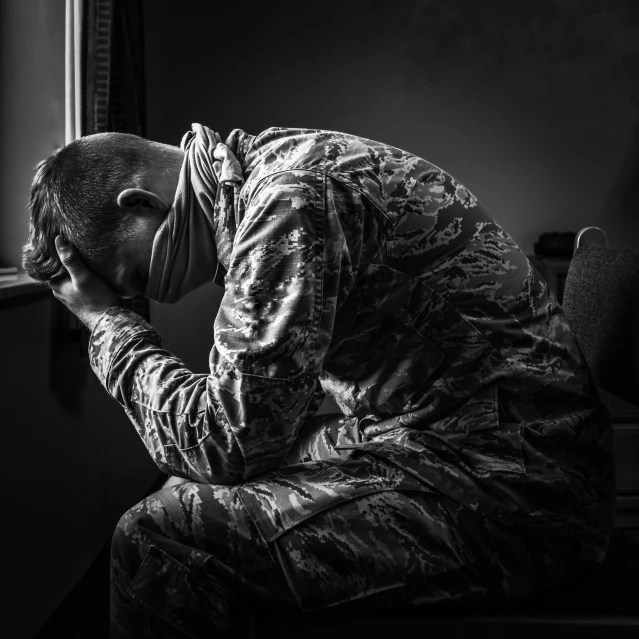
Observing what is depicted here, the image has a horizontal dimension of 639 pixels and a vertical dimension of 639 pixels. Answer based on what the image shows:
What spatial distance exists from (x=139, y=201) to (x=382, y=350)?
364 mm

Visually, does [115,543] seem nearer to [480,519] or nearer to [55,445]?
[480,519]

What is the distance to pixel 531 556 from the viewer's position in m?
0.80

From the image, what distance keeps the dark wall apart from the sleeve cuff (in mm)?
2522

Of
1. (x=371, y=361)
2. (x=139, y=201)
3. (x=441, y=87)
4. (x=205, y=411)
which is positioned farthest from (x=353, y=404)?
(x=441, y=87)

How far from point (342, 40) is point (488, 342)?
9.93ft

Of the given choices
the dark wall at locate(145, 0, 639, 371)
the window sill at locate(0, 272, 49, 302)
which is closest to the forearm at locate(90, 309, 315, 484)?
the window sill at locate(0, 272, 49, 302)

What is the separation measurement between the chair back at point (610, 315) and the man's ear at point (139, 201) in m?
0.59

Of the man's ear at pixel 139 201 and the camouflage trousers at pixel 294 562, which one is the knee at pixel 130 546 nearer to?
the camouflage trousers at pixel 294 562

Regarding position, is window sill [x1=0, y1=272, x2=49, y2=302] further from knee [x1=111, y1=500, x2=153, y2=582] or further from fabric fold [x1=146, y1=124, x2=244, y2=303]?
knee [x1=111, y1=500, x2=153, y2=582]

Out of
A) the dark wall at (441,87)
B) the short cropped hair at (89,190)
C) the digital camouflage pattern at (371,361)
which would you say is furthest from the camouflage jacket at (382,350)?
the dark wall at (441,87)

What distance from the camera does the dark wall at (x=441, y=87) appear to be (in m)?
3.48

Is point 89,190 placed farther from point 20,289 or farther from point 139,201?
point 20,289

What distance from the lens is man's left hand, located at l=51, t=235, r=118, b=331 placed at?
949 millimetres

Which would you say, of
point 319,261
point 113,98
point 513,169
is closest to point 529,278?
point 319,261
